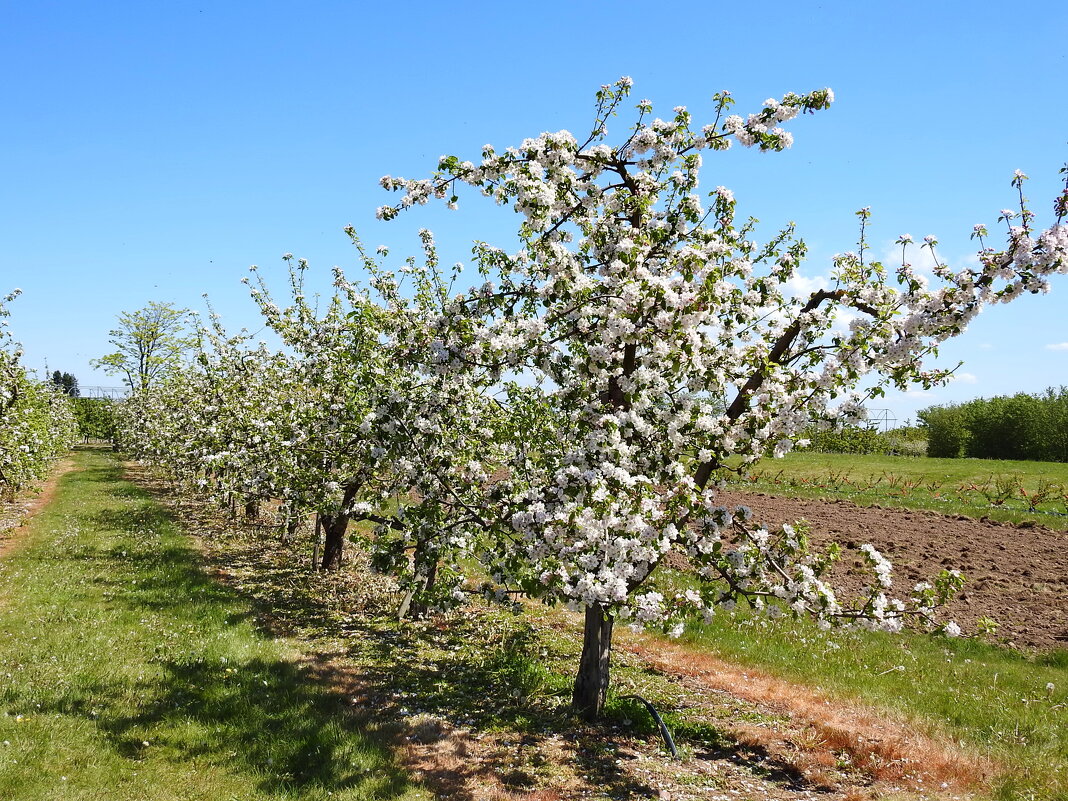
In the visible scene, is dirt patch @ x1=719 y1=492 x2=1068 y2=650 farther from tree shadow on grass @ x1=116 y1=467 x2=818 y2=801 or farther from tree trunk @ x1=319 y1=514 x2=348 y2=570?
tree trunk @ x1=319 y1=514 x2=348 y2=570

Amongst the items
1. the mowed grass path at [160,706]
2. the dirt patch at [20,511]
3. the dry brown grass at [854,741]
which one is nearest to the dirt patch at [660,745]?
the dry brown grass at [854,741]

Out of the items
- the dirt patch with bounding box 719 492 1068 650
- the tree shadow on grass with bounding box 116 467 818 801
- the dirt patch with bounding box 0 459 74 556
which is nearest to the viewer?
the tree shadow on grass with bounding box 116 467 818 801

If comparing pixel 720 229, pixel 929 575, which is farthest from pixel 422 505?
pixel 929 575

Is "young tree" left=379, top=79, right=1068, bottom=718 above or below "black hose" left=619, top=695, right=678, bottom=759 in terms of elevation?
above

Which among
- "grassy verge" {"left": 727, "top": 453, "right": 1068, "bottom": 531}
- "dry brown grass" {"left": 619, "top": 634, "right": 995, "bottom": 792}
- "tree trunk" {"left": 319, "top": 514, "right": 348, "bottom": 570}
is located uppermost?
"grassy verge" {"left": 727, "top": 453, "right": 1068, "bottom": 531}

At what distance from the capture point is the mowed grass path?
301 inches

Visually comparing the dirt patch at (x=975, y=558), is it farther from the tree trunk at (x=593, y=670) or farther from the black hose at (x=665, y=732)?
the tree trunk at (x=593, y=670)

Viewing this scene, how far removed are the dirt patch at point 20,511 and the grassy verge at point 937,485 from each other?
81.5ft

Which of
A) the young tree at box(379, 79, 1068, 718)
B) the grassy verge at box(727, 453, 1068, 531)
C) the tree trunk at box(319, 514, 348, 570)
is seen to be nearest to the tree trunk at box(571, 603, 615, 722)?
the young tree at box(379, 79, 1068, 718)

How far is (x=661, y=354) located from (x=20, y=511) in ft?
101

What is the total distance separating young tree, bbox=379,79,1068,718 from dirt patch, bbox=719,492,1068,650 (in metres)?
8.00

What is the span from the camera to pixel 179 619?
1350cm

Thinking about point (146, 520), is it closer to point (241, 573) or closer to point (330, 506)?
point (241, 573)

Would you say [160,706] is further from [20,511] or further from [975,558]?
[20,511]
